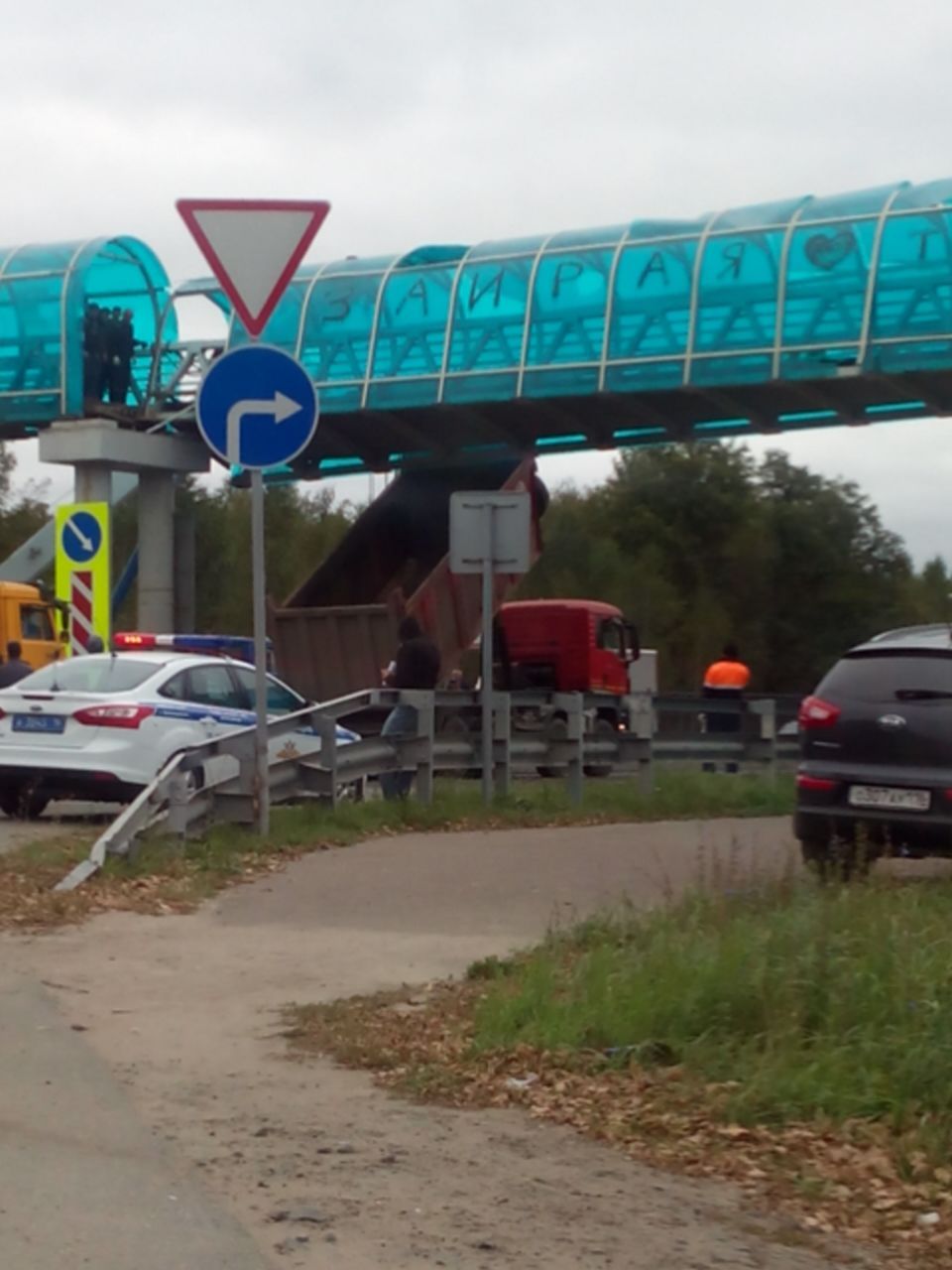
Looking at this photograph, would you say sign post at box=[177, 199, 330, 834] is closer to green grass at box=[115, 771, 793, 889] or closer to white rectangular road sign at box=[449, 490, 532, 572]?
green grass at box=[115, 771, 793, 889]

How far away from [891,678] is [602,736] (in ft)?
22.6

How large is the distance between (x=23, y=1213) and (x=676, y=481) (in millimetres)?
59393

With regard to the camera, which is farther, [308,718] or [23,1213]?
[308,718]

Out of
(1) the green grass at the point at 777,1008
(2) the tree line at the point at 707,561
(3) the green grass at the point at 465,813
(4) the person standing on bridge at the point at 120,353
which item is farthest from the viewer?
(2) the tree line at the point at 707,561

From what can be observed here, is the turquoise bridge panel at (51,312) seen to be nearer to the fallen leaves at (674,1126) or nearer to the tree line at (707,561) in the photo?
the tree line at (707,561)

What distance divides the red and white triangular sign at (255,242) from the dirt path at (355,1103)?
11.6 feet

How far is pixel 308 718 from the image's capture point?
49.1 ft

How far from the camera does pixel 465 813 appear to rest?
15.9 meters

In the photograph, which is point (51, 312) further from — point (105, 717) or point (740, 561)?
point (740, 561)

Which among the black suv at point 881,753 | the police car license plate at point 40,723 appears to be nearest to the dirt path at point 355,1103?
the black suv at point 881,753

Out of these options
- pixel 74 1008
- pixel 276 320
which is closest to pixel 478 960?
pixel 74 1008

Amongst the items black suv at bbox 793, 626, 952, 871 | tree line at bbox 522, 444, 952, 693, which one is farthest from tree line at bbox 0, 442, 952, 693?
black suv at bbox 793, 626, 952, 871

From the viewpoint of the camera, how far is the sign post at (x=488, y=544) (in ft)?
54.4

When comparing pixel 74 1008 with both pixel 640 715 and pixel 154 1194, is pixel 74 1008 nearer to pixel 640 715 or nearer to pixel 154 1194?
pixel 154 1194
